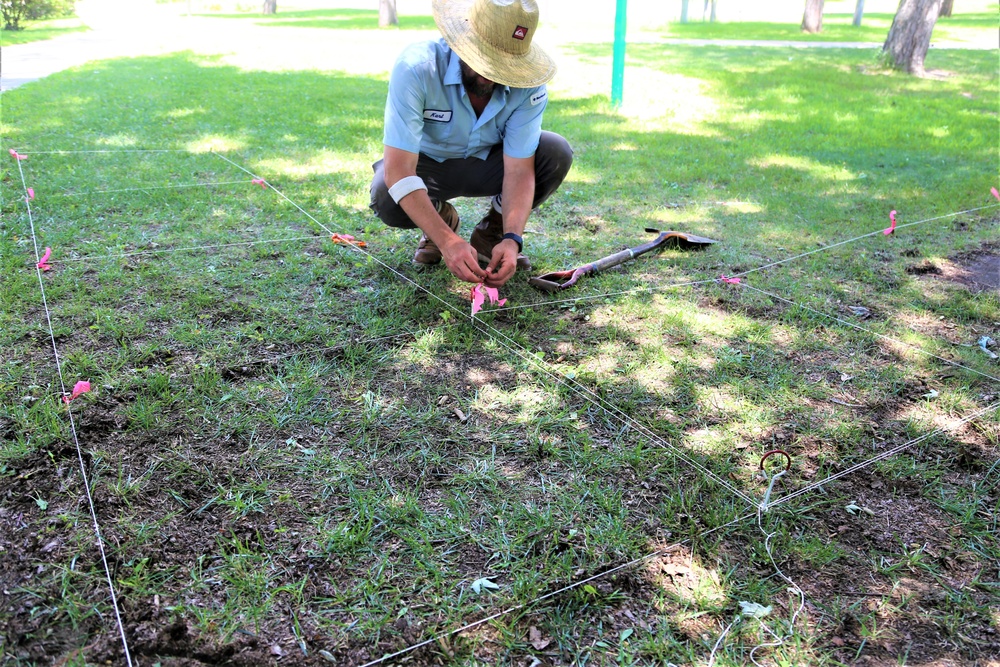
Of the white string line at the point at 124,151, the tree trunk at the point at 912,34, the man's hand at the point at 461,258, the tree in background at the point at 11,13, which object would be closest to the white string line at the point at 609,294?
the man's hand at the point at 461,258

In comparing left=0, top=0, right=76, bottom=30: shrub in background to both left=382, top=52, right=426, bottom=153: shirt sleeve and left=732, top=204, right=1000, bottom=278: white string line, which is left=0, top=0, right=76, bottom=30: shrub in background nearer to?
left=382, top=52, right=426, bottom=153: shirt sleeve

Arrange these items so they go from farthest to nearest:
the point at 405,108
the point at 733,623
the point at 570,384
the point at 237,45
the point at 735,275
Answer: the point at 237,45
the point at 735,275
the point at 405,108
the point at 570,384
the point at 733,623

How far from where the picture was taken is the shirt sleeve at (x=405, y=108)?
2.36m

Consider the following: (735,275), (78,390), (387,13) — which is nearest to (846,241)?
(735,275)

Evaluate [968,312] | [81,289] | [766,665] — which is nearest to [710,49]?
[968,312]

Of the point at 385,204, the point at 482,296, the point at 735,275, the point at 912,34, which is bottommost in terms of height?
the point at 735,275

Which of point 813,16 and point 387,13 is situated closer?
point 813,16

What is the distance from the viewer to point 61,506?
166cm

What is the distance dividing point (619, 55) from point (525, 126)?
432 cm

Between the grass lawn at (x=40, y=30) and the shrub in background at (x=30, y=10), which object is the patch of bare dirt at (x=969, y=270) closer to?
the grass lawn at (x=40, y=30)

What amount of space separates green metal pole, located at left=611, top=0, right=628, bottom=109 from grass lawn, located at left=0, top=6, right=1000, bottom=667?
2.74 meters

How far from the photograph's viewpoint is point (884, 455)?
192cm

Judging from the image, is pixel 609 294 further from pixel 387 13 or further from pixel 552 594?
pixel 387 13

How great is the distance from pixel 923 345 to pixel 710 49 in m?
11.5
